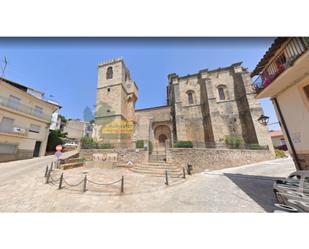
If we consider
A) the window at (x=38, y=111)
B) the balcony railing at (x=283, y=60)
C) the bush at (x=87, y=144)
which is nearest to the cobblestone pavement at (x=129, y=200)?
the balcony railing at (x=283, y=60)

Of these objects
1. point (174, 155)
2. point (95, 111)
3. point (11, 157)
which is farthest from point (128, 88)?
point (11, 157)

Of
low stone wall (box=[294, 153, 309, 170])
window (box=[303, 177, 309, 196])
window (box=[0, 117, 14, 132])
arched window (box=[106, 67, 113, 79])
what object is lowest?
window (box=[303, 177, 309, 196])

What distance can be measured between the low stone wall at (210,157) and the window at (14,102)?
15.4 meters

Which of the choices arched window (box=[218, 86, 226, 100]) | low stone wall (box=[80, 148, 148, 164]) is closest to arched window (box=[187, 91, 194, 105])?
arched window (box=[218, 86, 226, 100])

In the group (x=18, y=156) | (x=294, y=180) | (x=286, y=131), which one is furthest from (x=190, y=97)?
(x=18, y=156)

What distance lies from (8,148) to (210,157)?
18.3m

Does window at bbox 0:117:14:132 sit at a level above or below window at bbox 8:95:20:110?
below

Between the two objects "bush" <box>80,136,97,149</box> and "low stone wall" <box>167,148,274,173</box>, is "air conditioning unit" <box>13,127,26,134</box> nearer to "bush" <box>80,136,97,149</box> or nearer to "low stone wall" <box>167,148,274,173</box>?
"bush" <box>80,136,97,149</box>

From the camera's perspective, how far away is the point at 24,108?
1274 centimetres

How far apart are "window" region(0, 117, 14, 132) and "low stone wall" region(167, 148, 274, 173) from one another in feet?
48.8

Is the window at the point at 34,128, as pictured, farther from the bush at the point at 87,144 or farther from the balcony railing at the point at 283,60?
the balcony railing at the point at 283,60

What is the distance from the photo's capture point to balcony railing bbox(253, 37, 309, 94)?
11.2 feet

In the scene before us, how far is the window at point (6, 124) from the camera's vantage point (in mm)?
10926

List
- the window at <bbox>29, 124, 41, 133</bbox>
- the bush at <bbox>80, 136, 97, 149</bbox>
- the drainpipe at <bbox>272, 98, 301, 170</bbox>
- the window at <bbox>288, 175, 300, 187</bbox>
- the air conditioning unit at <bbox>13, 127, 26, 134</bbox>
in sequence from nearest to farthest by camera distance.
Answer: the window at <bbox>288, 175, 300, 187</bbox>, the drainpipe at <bbox>272, 98, 301, 170</bbox>, the air conditioning unit at <bbox>13, 127, 26, 134</bbox>, the bush at <bbox>80, 136, 97, 149</bbox>, the window at <bbox>29, 124, 41, 133</bbox>
